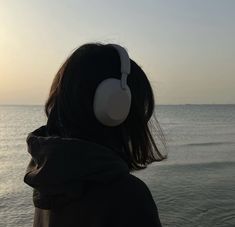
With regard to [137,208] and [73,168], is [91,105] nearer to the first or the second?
[73,168]

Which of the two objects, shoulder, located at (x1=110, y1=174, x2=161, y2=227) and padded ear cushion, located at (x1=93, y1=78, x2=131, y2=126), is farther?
padded ear cushion, located at (x1=93, y1=78, x2=131, y2=126)

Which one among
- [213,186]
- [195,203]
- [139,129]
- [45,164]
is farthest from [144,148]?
[213,186]

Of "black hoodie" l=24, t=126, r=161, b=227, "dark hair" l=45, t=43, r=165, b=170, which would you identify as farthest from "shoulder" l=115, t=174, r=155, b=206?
"dark hair" l=45, t=43, r=165, b=170

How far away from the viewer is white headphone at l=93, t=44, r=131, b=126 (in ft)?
5.66

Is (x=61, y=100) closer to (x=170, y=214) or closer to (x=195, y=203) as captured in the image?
(x=170, y=214)

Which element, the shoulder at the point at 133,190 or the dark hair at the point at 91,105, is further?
the dark hair at the point at 91,105

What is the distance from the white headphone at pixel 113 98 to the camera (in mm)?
1726

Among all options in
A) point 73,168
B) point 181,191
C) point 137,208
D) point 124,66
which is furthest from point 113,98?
point 181,191

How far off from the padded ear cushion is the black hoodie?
114mm

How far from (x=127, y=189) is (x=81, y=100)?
14.5 inches

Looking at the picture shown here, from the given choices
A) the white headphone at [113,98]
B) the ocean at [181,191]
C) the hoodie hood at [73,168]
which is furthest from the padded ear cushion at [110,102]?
the ocean at [181,191]

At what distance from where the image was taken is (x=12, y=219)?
452 inches

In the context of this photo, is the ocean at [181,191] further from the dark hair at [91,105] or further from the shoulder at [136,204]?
the shoulder at [136,204]

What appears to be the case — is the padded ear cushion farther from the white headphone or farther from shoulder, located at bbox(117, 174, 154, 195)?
shoulder, located at bbox(117, 174, 154, 195)
